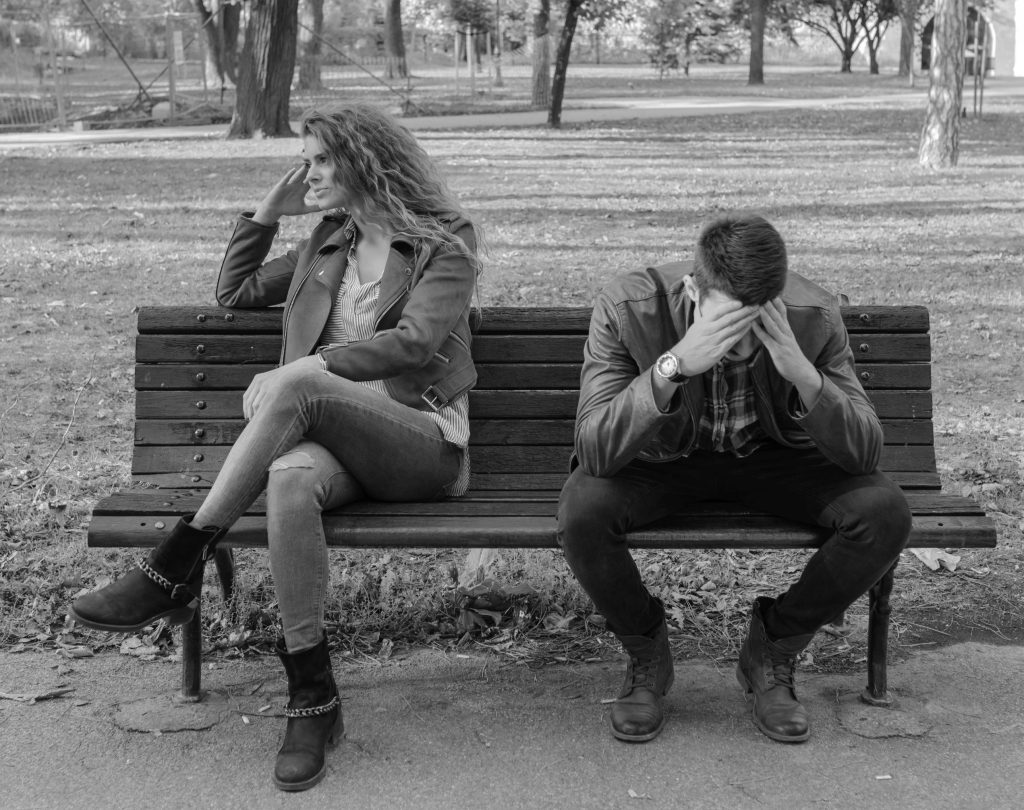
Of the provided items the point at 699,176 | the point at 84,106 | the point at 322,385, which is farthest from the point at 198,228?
the point at 84,106

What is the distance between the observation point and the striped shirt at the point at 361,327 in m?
3.57

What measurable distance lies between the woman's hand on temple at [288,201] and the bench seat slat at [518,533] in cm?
100

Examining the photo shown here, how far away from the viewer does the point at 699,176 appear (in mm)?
14000

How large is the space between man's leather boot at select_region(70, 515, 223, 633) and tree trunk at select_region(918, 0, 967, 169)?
12.6 metres

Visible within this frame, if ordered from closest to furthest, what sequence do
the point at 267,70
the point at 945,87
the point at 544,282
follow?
the point at 544,282, the point at 945,87, the point at 267,70

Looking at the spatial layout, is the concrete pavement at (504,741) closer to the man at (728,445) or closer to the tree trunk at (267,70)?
the man at (728,445)

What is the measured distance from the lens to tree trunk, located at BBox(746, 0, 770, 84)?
120 ft

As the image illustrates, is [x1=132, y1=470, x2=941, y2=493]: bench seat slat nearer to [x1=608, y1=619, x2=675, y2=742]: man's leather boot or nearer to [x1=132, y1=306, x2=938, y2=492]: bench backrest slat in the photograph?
[x1=132, y1=306, x2=938, y2=492]: bench backrest slat

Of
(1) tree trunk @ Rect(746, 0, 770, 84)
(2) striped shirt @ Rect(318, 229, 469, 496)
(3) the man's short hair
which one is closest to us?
(3) the man's short hair

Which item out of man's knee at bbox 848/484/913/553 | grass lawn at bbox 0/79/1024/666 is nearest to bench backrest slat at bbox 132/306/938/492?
grass lawn at bbox 0/79/1024/666

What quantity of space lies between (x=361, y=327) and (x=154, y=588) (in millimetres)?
902

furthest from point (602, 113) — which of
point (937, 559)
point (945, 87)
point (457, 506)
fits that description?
point (457, 506)

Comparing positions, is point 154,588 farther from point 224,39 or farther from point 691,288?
point 224,39

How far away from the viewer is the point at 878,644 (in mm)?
3420
